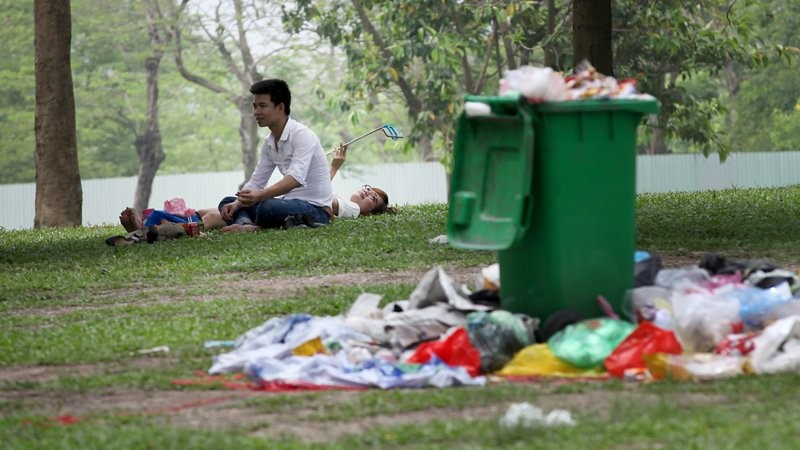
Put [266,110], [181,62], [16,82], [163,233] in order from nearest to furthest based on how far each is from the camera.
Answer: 1. [266,110]
2. [163,233]
3. [181,62]
4. [16,82]

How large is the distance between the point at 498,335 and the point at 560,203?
0.65 meters

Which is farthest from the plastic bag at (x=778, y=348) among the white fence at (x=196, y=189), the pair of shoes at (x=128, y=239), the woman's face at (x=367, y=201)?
the white fence at (x=196, y=189)

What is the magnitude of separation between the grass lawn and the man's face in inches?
38.9

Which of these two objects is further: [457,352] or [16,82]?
[16,82]

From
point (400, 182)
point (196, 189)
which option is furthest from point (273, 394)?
point (196, 189)

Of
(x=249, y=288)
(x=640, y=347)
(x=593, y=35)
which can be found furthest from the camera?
(x=593, y=35)

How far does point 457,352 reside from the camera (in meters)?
5.89

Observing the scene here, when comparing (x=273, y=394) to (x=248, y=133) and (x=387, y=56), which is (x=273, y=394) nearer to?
(x=387, y=56)

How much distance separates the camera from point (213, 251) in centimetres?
1186

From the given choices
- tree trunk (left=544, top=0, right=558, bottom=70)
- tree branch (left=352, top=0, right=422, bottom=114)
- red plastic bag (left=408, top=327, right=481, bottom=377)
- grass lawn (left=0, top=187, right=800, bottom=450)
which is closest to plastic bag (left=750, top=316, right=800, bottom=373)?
grass lawn (left=0, top=187, right=800, bottom=450)

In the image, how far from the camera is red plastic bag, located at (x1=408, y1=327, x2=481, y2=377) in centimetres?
588

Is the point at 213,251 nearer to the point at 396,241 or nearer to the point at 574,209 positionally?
the point at 396,241

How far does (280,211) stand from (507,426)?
28.3 ft

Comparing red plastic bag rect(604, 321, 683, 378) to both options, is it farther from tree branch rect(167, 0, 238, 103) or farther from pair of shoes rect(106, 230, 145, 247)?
tree branch rect(167, 0, 238, 103)
